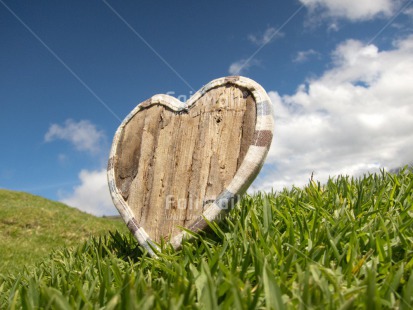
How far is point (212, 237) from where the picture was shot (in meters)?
3.40

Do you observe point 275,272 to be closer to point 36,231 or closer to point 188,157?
point 188,157

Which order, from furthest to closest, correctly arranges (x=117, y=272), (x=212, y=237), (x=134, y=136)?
(x=134, y=136)
(x=212, y=237)
(x=117, y=272)

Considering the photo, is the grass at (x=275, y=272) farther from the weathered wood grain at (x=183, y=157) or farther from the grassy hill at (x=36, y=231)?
the grassy hill at (x=36, y=231)

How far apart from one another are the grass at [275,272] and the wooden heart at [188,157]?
29 centimetres

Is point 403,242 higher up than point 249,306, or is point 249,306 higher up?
point 403,242

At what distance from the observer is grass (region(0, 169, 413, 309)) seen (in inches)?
71.3

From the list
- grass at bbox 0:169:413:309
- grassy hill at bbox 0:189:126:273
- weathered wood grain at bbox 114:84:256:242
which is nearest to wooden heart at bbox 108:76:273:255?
weathered wood grain at bbox 114:84:256:242

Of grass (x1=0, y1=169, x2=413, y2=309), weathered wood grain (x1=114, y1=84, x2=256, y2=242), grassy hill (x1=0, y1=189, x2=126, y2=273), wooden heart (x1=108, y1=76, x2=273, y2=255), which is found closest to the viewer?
grass (x1=0, y1=169, x2=413, y2=309)

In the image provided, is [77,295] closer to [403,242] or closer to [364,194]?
[403,242]

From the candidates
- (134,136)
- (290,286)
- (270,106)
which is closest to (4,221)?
(134,136)

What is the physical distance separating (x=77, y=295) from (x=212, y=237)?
4.46 ft

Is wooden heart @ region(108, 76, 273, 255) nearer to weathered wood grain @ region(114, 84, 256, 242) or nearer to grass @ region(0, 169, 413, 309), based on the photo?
weathered wood grain @ region(114, 84, 256, 242)

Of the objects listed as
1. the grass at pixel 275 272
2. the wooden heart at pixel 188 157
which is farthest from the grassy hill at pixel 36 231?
the grass at pixel 275 272

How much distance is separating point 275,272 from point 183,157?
5.89 feet
